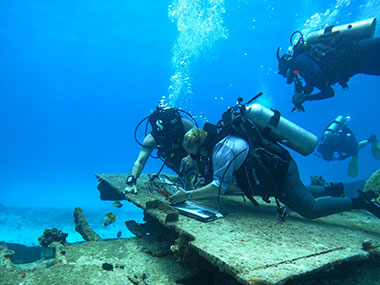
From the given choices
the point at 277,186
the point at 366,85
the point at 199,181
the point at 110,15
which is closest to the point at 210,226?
the point at 277,186

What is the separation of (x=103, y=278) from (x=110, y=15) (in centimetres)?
4628

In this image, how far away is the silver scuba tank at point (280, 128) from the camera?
385 cm

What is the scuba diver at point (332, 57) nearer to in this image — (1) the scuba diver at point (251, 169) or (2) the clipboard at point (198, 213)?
(1) the scuba diver at point (251, 169)

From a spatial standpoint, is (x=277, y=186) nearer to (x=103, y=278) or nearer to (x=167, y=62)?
(x=103, y=278)

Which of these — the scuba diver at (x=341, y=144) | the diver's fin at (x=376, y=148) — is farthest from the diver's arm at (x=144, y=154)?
the diver's fin at (x=376, y=148)

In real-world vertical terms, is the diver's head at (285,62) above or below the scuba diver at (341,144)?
above

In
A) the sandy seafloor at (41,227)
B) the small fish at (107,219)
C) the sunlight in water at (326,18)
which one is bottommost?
the small fish at (107,219)

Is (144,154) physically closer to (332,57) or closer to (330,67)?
(330,67)

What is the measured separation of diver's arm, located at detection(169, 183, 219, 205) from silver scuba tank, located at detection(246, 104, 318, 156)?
1409mm

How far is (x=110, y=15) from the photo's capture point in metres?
39.7

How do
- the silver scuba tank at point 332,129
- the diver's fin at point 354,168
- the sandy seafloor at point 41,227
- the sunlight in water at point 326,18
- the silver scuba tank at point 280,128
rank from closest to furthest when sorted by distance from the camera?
1. the silver scuba tank at point 280,128
2. the diver's fin at point 354,168
3. the silver scuba tank at point 332,129
4. the sandy seafloor at point 41,227
5. the sunlight in water at point 326,18

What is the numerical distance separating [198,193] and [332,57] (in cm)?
488

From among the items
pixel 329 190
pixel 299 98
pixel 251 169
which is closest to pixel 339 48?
pixel 299 98

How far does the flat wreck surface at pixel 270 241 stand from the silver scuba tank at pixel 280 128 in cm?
128
